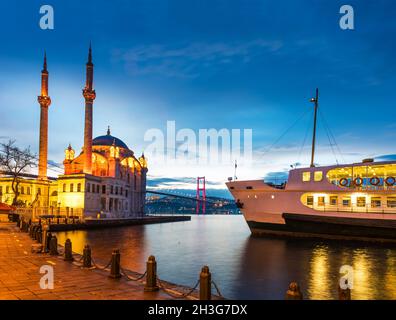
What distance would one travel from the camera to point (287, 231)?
41.1m

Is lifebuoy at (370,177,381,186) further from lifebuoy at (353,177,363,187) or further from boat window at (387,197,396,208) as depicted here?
boat window at (387,197,396,208)

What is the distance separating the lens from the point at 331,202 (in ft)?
129

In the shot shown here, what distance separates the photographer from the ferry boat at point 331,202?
3638 centimetres

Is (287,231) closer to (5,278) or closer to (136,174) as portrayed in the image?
(5,278)

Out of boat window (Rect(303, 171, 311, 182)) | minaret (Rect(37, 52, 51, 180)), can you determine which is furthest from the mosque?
boat window (Rect(303, 171, 311, 182))

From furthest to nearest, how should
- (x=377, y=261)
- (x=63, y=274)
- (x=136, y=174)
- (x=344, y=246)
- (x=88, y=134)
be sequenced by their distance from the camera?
(x=136, y=174)
(x=88, y=134)
(x=344, y=246)
(x=377, y=261)
(x=63, y=274)

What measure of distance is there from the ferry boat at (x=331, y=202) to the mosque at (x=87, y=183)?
36580mm

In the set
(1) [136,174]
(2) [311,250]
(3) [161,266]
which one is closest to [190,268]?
(3) [161,266]

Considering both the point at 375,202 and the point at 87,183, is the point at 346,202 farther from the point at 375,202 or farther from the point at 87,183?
the point at 87,183

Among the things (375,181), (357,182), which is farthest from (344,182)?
(375,181)

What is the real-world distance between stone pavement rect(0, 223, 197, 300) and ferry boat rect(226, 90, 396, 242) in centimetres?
2979

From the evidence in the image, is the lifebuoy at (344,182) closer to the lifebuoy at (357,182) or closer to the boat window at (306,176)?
the lifebuoy at (357,182)

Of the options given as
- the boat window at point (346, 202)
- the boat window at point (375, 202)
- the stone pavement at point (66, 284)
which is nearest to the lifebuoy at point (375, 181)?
the boat window at point (375, 202)
